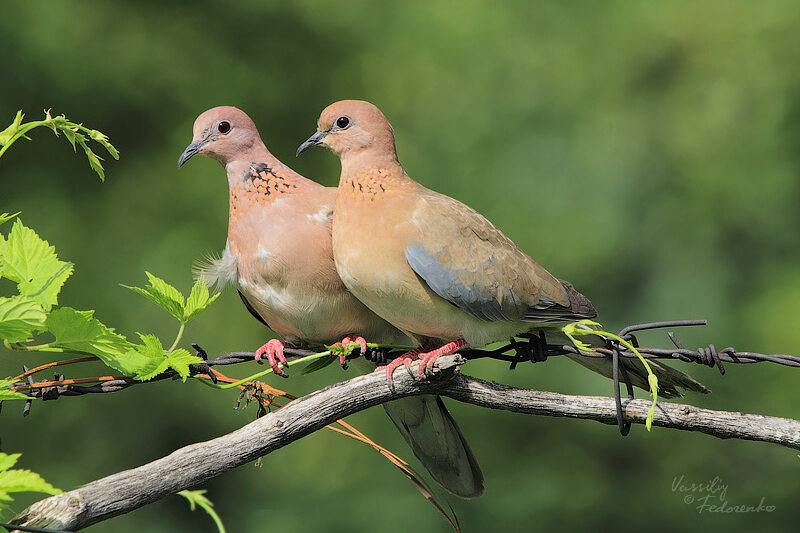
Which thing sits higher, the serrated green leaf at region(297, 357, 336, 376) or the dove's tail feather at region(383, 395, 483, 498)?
the serrated green leaf at region(297, 357, 336, 376)

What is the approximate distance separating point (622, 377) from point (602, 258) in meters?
3.24

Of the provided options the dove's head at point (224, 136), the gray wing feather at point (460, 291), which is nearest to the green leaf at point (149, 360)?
the gray wing feather at point (460, 291)

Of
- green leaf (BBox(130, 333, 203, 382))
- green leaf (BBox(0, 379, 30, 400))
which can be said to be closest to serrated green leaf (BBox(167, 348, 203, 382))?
green leaf (BBox(130, 333, 203, 382))

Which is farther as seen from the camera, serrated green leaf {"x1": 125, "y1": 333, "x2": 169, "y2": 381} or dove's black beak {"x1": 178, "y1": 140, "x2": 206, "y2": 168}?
dove's black beak {"x1": 178, "y1": 140, "x2": 206, "y2": 168}

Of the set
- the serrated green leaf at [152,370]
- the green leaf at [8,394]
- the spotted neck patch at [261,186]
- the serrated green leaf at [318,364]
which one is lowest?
the serrated green leaf at [318,364]

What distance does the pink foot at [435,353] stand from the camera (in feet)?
5.80

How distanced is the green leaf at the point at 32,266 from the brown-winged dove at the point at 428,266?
69cm

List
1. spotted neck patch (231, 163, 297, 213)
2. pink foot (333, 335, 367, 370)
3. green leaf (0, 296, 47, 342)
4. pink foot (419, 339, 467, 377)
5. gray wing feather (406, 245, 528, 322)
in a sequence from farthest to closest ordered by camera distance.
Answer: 1. spotted neck patch (231, 163, 297, 213)
2. pink foot (333, 335, 367, 370)
3. gray wing feather (406, 245, 528, 322)
4. pink foot (419, 339, 467, 377)
5. green leaf (0, 296, 47, 342)

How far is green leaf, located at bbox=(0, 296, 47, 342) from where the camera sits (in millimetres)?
1440

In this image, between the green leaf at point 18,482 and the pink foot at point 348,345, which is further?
the pink foot at point 348,345

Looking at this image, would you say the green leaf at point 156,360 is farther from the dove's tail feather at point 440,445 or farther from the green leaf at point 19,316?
the dove's tail feather at point 440,445

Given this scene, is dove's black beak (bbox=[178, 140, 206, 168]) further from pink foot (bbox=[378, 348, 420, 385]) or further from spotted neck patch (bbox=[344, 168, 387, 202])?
pink foot (bbox=[378, 348, 420, 385])

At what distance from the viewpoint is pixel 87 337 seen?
155cm

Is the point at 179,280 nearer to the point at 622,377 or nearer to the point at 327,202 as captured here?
the point at 327,202
